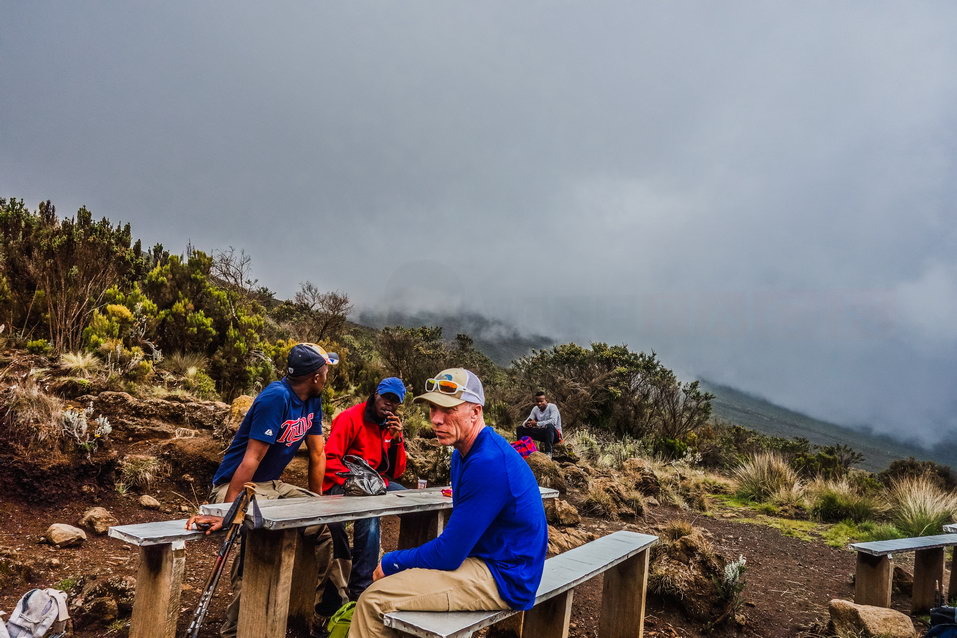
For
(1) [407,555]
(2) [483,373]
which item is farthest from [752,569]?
(2) [483,373]

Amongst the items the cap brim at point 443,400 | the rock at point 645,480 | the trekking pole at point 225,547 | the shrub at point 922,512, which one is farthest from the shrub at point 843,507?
the trekking pole at point 225,547

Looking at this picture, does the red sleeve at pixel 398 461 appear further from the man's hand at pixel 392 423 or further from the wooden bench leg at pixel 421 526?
the wooden bench leg at pixel 421 526

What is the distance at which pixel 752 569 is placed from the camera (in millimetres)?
7227

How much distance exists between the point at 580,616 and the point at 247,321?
7.99m

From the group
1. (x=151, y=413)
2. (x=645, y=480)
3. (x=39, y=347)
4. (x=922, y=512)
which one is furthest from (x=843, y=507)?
(x=39, y=347)

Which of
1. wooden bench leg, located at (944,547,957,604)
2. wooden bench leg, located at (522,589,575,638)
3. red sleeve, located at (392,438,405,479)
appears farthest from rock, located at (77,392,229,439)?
wooden bench leg, located at (944,547,957,604)

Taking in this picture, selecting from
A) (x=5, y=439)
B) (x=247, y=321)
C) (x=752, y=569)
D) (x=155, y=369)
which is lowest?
(x=752, y=569)

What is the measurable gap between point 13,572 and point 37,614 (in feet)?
4.02

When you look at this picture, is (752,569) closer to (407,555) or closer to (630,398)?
(407,555)

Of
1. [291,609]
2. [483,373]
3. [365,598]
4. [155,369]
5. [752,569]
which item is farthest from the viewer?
[483,373]

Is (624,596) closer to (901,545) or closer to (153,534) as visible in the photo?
(901,545)

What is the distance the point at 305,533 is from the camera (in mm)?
3943

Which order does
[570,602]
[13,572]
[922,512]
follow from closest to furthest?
[570,602] < [13,572] < [922,512]

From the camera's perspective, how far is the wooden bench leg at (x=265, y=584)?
2.93 meters
